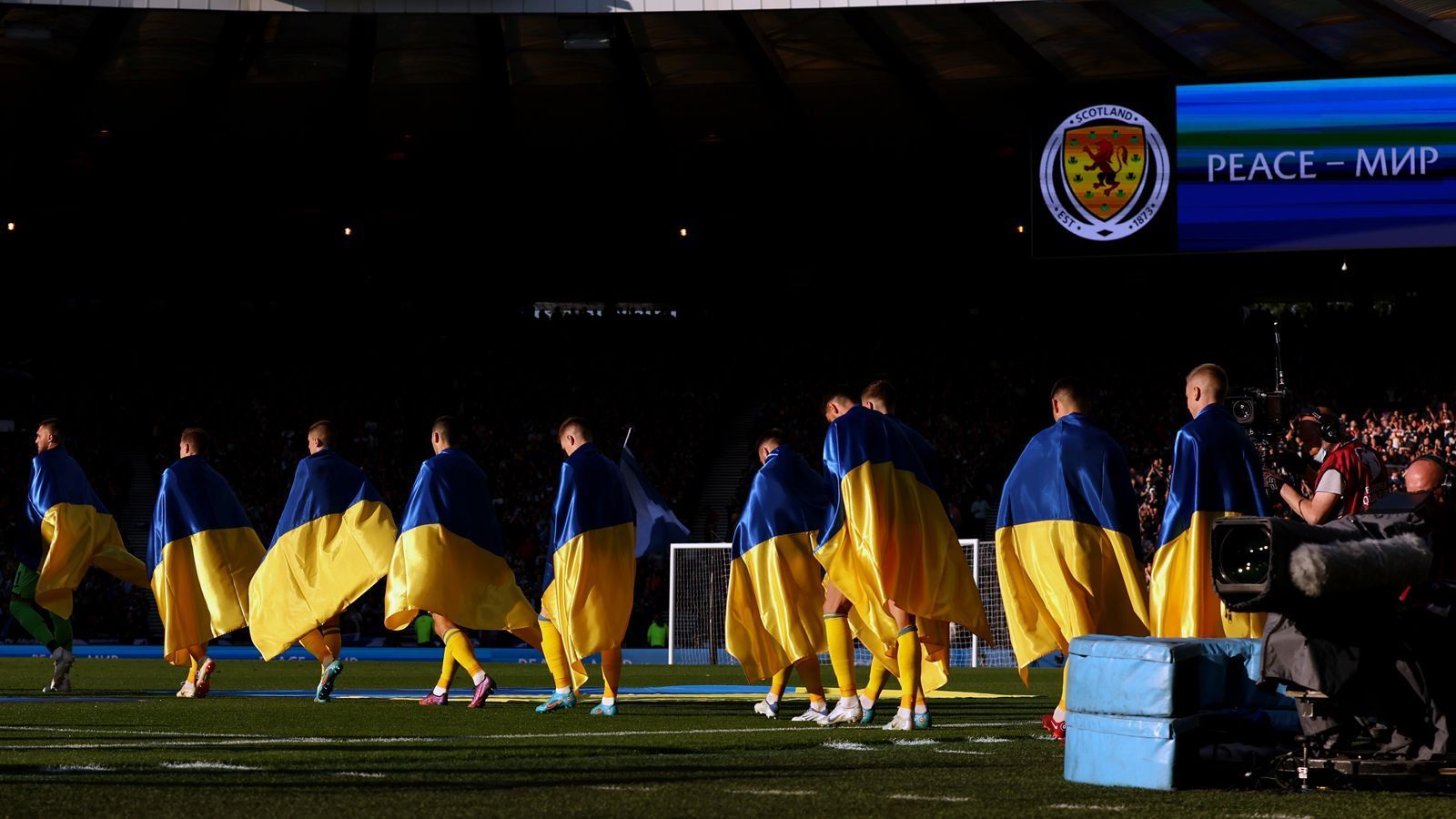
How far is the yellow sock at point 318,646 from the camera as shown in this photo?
1277 cm

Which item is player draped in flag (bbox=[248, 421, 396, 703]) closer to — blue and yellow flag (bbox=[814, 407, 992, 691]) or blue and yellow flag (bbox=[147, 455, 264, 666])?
blue and yellow flag (bbox=[147, 455, 264, 666])

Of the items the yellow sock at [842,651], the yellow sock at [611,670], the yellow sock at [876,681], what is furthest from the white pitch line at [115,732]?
the yellow sock at [876,681]

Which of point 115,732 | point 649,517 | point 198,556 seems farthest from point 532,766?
point 649,517

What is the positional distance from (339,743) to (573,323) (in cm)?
2820

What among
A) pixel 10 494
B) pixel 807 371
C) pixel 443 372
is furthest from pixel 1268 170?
pixel 10 494

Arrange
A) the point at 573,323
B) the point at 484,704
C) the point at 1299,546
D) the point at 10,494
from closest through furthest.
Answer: the point at 1299,546, the point at 484,704, the point at 10,494, the point at 573,323

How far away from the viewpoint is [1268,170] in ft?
79.2

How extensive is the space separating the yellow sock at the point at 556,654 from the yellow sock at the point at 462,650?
1.74 ft

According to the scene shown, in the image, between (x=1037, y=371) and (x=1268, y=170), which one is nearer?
(x=1268, y=170)

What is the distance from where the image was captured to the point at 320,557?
13.1 meters

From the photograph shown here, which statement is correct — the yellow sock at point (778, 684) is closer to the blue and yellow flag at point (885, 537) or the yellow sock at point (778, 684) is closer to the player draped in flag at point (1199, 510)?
the blue and yellow flag at point (885, 537)

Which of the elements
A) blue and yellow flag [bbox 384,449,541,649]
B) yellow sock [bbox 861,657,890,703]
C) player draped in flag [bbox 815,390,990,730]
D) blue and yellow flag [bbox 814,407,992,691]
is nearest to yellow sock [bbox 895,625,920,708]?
player draped in flag [bbox 815,390,990,730]

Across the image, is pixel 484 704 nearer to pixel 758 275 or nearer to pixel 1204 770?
pixel 1204 770

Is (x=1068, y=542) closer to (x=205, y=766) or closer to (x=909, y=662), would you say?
(x=909, y=662)
